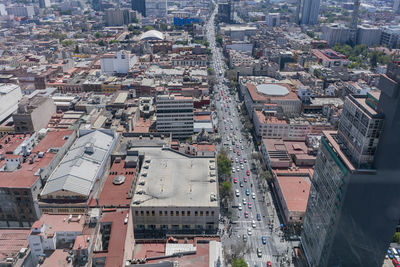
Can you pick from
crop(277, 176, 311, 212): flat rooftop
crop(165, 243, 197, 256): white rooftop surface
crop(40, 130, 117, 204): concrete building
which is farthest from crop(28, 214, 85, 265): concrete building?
crop(277, 176, 311, 212): flat rooftop

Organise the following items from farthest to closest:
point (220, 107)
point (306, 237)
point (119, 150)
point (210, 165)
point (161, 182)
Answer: point (220, 107) < point (119, 150) < point (210, 165) < point (161, 182) < point (306, 237)

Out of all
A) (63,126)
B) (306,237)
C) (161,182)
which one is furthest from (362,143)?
(63,126)

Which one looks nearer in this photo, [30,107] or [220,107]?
[30,107]

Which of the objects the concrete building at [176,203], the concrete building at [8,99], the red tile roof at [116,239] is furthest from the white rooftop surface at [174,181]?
the concrete building at [8,99]

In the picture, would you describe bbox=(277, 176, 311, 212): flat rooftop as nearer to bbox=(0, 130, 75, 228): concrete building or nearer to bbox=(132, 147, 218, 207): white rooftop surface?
bbox=(132, 147, 218, 207): white rooftop surface

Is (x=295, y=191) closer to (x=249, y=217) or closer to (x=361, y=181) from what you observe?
(x=249, y=217)

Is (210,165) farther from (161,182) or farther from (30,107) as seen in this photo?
(30,107)
